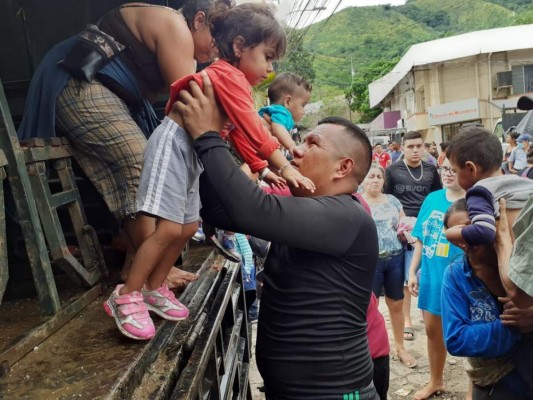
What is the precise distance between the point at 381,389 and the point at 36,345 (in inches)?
79.8

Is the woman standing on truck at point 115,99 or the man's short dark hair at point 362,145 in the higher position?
the woman standing on truck at point 115,99

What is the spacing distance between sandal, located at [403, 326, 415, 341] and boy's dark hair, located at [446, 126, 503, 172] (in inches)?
115

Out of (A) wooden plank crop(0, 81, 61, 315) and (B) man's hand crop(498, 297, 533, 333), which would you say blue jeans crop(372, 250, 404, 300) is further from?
(A) wooden plank crop(0, 81, 61, 315)

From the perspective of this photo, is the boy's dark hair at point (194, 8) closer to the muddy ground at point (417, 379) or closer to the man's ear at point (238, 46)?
the man's ear at point (238, 46)

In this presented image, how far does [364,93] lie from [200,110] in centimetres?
6293

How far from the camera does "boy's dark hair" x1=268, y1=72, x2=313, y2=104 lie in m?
4.03

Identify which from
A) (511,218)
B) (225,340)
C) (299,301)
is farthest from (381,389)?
(299,301)

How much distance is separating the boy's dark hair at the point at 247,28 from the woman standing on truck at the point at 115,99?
196 millimetres

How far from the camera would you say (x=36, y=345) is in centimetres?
158

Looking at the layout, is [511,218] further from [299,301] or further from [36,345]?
[36,345]

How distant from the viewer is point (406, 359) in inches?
183

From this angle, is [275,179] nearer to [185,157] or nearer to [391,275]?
[185,157]

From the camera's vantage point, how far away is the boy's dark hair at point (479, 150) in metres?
2.75

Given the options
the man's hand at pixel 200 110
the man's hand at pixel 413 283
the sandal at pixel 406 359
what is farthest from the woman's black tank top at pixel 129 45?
the sandal at pixel 406 359
